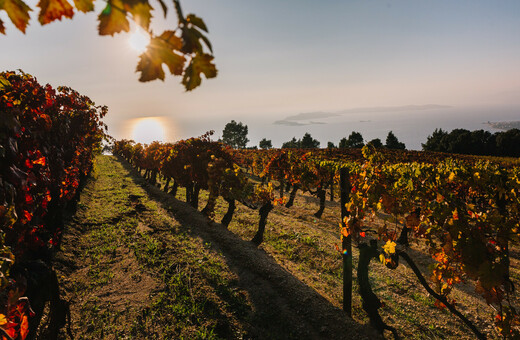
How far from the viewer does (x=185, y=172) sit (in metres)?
12.3

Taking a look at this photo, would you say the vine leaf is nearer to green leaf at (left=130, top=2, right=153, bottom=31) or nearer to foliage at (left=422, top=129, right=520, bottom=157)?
green leaf at (left=130, top=2, right=153, bottom=31)

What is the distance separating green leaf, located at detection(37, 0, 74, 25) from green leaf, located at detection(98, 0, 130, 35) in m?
0.41

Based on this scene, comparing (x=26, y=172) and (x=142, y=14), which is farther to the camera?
(x=26, y=172)

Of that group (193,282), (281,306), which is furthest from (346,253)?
(193,282)

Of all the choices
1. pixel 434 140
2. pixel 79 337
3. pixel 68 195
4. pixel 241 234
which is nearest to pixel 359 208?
pixel 79 337

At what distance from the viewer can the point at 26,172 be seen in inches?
126

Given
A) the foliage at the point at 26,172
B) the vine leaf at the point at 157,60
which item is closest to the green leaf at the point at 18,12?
the vine leaf at the point at 157,60

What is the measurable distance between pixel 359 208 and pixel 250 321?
10.6ft

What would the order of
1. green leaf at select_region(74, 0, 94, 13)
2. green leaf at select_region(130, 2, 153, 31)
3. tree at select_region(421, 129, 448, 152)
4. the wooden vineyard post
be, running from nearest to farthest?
green leaf at select_region(130, 2, 153, 31) → green leaf at select_region(74, 0, 94, 13) → the wooden vineyard post → tree at select_region(421, 129, 448, 152)

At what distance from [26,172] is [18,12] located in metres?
3.18

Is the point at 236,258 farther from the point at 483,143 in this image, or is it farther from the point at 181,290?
the point at 483,143

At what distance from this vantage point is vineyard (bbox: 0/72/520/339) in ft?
10.1

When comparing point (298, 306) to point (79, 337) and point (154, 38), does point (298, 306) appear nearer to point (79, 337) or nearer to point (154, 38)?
point (79, 337)

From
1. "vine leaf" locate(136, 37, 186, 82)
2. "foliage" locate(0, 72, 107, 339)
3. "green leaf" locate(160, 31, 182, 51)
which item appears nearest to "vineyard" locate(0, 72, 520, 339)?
"foliage" locate(0, 72, 107, 339)
